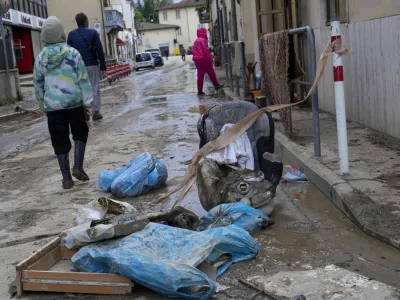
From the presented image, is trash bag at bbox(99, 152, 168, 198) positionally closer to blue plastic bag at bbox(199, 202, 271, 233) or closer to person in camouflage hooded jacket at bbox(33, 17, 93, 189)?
person in camouflage hooded jacket at bbox(33, 17, 93, 189)

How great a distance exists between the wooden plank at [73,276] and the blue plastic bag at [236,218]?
Answer: 3.54 ft

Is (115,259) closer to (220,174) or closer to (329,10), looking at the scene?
(220,174)

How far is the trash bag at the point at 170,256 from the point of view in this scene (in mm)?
3250

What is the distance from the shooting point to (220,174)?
5.07 metres

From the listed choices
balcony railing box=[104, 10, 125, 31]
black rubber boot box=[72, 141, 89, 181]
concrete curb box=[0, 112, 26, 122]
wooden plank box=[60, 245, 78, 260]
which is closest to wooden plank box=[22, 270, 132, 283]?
wooden plank box=[60, 245, 78, 260]

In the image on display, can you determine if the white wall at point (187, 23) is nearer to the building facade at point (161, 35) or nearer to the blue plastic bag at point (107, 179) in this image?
the building facade at point (161, 35)

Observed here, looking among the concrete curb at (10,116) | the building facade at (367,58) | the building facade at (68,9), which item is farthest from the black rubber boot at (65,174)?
the building facade at (68,9)

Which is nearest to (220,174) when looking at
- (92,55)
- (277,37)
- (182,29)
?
(277,37)

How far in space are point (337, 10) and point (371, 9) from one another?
6.33ft

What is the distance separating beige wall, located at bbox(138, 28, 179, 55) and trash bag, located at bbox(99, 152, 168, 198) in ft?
310

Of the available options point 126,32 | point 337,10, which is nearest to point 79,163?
point 337,10

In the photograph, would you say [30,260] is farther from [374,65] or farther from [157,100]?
[157,100]

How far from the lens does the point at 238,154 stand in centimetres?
518

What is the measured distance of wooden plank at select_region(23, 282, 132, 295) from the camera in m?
3.40
